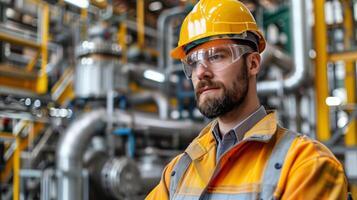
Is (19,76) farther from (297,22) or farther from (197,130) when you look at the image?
(297,22)

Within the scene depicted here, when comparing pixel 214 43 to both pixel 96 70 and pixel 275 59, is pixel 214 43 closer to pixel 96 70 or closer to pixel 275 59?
pixel 96 70

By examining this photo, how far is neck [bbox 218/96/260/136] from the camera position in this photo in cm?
162

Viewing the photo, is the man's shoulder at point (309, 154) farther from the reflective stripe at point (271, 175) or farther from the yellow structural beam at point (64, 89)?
the yellow structural beam at point (64, 89)

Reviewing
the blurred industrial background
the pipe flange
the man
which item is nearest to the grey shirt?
the man

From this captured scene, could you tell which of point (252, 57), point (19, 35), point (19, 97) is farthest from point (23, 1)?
point (252, 57)

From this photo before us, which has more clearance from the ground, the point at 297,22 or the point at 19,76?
the point at 297,22

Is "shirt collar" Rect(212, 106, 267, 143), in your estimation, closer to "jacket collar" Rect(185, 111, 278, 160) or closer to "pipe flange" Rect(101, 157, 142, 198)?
"jacket collar" Rect(185, 111, 278, 160)

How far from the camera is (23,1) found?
257 inches

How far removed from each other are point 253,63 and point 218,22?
20 cm

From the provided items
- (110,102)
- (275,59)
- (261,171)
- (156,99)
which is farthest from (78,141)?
(261,171)

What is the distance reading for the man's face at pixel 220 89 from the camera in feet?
5.09

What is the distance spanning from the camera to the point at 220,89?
5.09 feet

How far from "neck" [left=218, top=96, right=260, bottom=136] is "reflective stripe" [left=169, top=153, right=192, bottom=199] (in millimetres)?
175

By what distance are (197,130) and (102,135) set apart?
4.43ft
